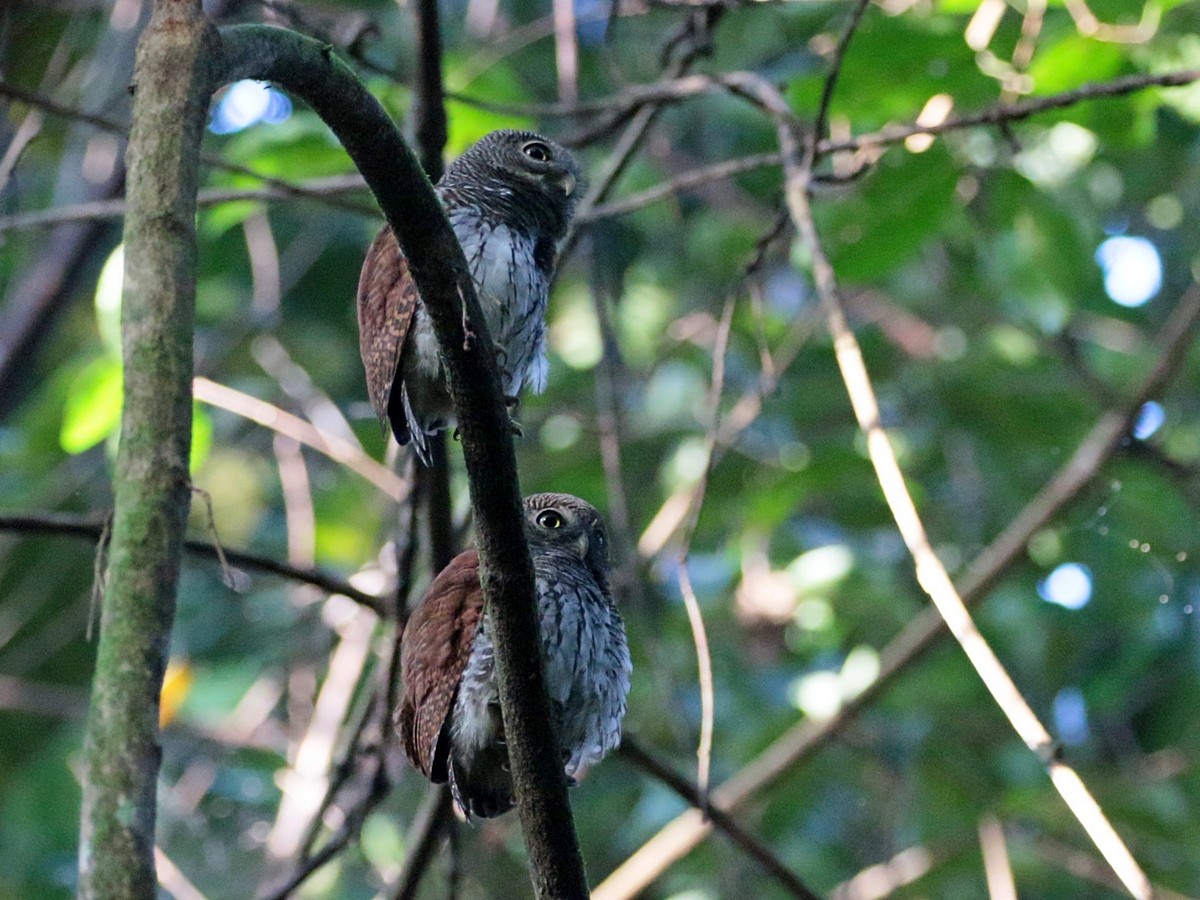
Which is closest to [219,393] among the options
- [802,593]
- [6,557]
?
[802,593]

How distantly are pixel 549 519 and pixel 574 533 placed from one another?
0.11 metres

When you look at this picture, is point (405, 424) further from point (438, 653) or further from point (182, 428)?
point (182, 428)

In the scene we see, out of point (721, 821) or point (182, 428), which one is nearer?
point (182, 428)

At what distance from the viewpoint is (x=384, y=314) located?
3.31 metres

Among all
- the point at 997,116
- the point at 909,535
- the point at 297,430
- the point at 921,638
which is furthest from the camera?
the point at 297,430

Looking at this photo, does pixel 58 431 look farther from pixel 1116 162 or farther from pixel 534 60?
pixel 1116 162

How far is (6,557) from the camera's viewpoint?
7484 mm

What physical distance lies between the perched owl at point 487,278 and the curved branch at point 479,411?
0.76 metres

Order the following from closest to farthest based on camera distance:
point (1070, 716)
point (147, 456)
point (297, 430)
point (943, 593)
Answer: point (147, 456) < point (943, 593) < point (297, 430) < point (1070, 716)

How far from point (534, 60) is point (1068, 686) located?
200 inches

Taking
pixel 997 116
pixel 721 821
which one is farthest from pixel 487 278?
pixel 721 821

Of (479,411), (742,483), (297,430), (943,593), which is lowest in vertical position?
(943,593)

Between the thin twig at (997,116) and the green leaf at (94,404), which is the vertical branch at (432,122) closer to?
the thin twig at (997,116)

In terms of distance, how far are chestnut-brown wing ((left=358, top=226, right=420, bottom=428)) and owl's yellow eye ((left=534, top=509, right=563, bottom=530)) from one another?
54cm
